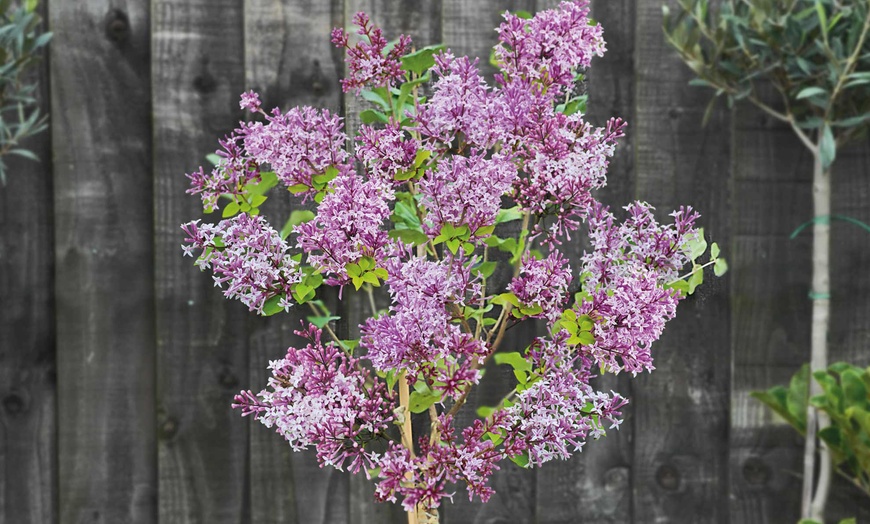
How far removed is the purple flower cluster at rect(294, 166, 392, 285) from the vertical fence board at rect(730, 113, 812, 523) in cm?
109

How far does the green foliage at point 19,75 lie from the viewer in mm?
1393

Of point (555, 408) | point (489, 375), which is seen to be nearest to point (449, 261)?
point (555, 408)

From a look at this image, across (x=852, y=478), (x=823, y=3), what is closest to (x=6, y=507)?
(x=852, y=478)

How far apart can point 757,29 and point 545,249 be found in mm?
474

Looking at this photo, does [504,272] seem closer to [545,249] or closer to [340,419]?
[545,249]

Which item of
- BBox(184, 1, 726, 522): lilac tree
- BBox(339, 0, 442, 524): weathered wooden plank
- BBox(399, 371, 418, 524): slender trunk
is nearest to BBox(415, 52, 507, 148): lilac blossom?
BBox(184, 1, 726, 522): lilac tree

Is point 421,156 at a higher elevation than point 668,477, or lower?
higher

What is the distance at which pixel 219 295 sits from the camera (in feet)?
5.12

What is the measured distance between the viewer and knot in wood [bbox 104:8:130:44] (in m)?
1.57

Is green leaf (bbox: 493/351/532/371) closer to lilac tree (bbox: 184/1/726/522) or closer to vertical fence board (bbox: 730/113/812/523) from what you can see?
lilac tree (bbox: 184/1/726/522)

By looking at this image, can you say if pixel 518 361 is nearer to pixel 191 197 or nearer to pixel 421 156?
pixel 421 156

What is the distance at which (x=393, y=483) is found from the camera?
29.1 inches

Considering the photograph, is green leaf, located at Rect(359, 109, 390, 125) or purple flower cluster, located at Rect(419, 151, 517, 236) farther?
green leaf, located at Rect(359, 109, 390, 125)

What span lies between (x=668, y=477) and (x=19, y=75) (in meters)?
1.28
